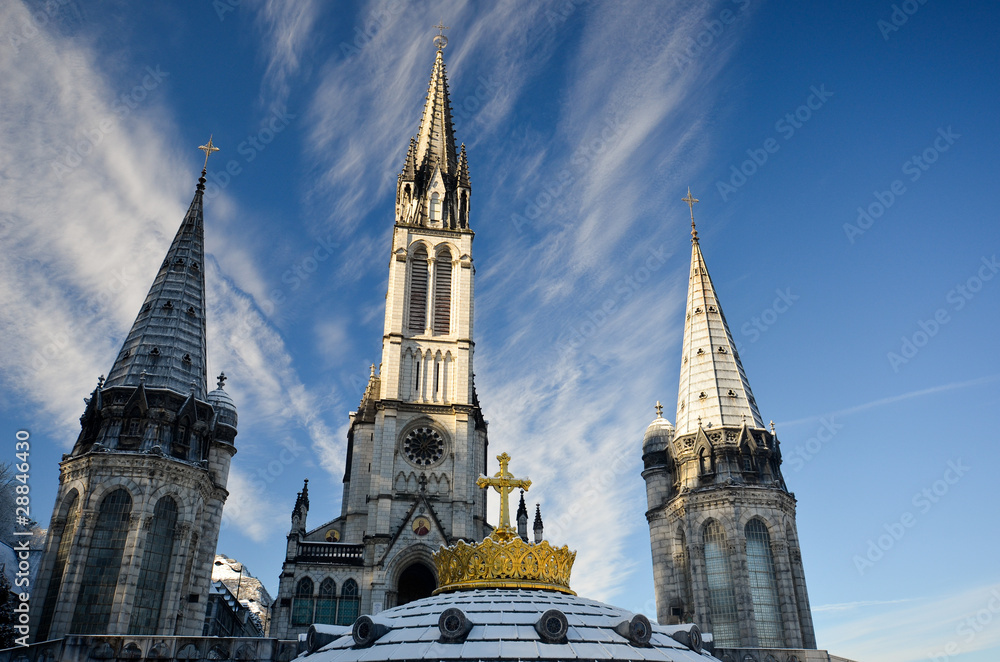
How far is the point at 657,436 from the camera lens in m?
42.1

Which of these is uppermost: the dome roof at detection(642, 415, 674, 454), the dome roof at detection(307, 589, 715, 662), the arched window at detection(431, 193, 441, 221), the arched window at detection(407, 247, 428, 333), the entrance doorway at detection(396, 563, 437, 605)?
the arched window at detection(431, 193, 441, 221)

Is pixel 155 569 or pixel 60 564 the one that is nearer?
pixel 60 564

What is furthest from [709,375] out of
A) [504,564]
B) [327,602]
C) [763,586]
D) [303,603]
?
[504,564]

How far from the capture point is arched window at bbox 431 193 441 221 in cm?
5566

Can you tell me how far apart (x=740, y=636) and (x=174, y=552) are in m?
25.5

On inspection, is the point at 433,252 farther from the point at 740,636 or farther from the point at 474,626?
the point at 474,626

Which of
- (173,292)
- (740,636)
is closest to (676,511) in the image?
(740,636)

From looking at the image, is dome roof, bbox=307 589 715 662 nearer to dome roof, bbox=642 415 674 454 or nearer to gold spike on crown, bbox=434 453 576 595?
gold spike on crown, bbox=434 453 576 595

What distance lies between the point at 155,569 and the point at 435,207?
33.6 metres

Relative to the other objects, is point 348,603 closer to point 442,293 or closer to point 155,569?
point 155,569

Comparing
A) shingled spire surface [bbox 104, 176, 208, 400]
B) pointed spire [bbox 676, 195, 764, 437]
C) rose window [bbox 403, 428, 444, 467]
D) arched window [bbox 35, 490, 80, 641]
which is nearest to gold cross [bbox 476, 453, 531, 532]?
arched window [bbox 35, 490, 80, 641]

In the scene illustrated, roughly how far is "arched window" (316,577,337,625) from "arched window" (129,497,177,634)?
1201cm

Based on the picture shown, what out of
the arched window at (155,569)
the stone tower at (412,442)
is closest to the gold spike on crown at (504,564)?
the arched window at (155,569)

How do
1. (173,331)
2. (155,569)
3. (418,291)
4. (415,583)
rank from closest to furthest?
1. (155,569)
2. (173,331)
3. (415,583)
4. (418,291)
